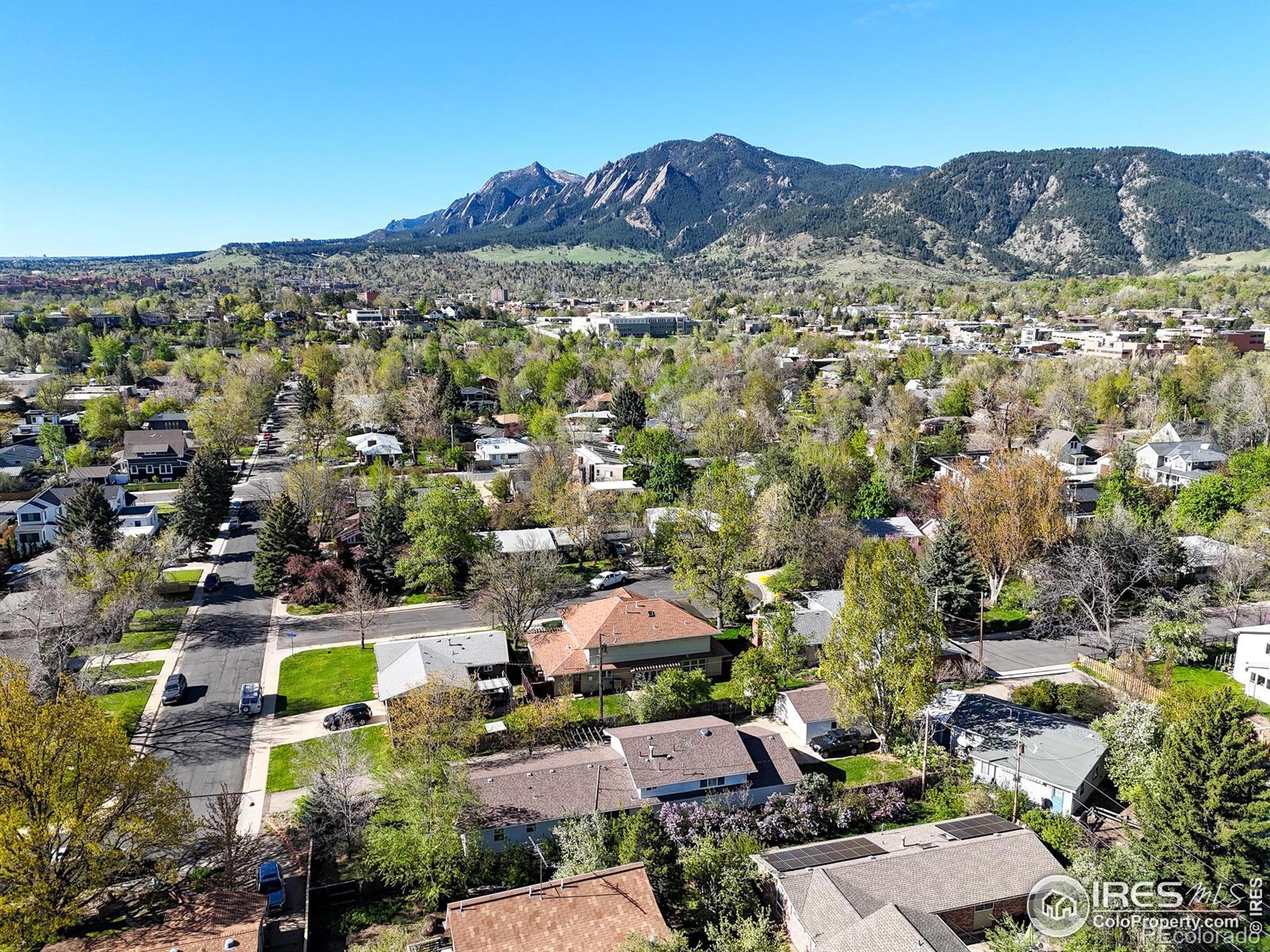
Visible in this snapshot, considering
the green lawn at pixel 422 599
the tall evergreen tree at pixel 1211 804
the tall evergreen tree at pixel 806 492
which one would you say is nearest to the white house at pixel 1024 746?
the tall evergreen tree at pixel 1211 804

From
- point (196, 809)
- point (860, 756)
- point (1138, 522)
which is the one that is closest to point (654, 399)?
point (1138, 522)

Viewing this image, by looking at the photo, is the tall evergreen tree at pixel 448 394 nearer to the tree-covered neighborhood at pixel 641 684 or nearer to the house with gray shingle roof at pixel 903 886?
the tree-covered neighborhood at pixel 641 684

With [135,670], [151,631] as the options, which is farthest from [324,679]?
[151,631]

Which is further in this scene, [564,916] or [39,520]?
[39,520]

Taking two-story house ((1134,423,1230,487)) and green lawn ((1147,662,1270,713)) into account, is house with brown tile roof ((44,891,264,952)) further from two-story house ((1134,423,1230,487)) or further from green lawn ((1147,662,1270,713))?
two-story house ((1134,423,1230,487))

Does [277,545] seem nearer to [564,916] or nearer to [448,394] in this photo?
[564,916]

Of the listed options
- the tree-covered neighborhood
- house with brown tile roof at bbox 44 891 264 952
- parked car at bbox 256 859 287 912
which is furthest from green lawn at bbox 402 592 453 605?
house with brown tile roof at bbox 44 891 264 952

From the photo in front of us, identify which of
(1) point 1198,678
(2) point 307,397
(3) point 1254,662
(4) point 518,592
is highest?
(2) point 307,397
